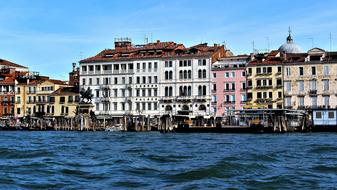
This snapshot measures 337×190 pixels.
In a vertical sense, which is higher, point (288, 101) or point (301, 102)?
point (288, 101)

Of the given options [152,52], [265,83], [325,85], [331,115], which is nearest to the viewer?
[331,115]

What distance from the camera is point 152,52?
76.2 meters

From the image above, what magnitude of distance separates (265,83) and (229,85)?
4426mm

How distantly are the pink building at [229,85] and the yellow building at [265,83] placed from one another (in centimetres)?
97

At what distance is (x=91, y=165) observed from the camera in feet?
74.9

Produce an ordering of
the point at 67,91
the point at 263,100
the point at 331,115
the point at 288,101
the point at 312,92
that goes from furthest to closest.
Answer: the point at 67,91 → the point at 263,100 → the point at 288,101 → the point at 312,92 → the point at 331,115

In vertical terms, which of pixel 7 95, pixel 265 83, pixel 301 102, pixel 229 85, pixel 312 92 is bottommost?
pixel 301 102

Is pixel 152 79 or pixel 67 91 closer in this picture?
pixel 152 79

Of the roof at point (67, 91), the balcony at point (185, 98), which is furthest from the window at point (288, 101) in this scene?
the roof at point (67, 91)

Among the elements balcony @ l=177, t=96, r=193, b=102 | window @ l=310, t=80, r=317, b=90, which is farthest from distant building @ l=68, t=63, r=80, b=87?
window @ l=310, t=80, r=317, b=90

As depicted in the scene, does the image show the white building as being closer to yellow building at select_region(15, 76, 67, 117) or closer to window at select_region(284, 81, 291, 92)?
yellow building at select_region(15, 76, 67, 117)

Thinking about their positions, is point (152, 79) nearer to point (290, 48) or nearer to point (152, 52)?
point (152, 52)

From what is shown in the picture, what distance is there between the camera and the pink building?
2800 inches

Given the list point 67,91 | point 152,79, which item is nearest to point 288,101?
point 152,79
